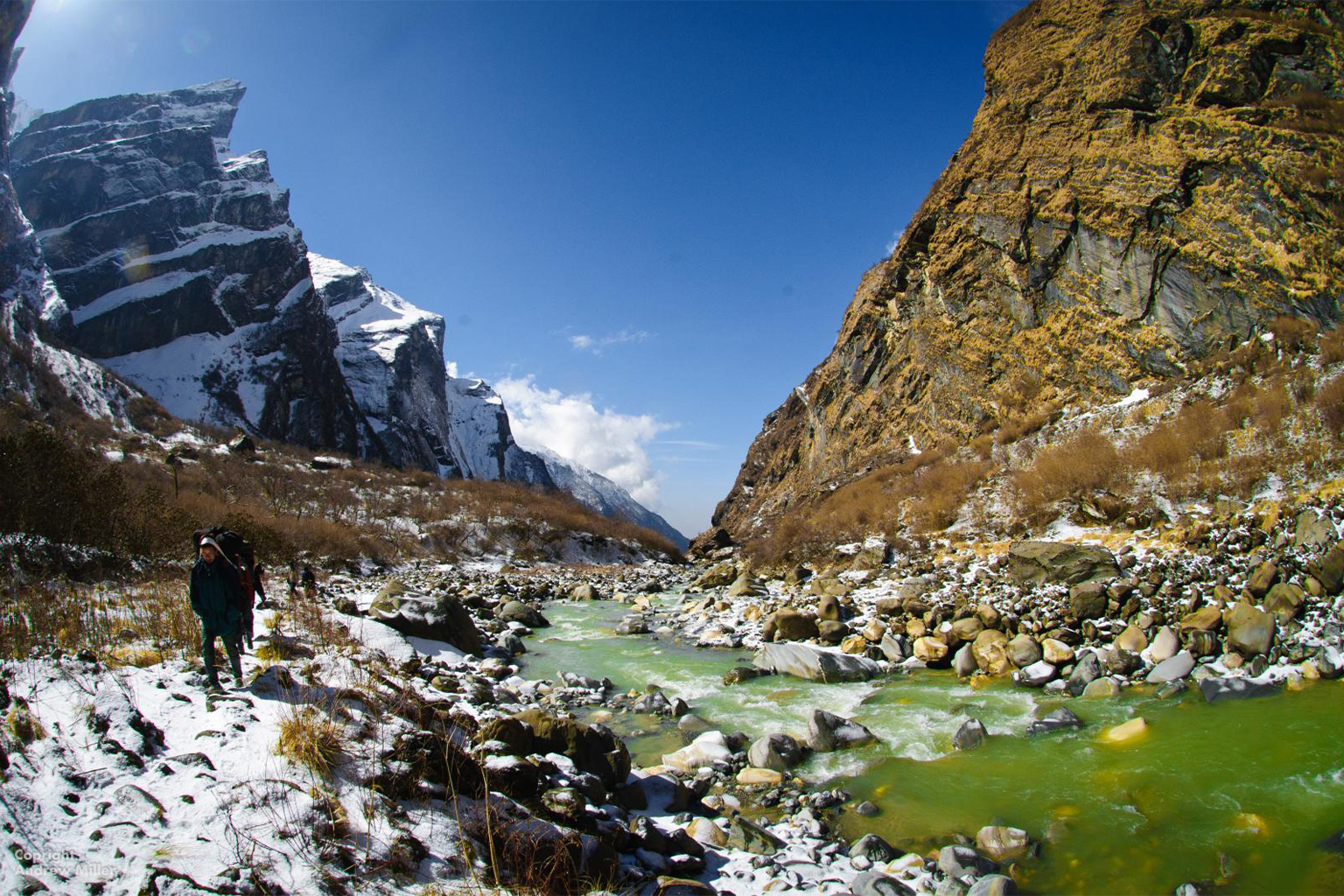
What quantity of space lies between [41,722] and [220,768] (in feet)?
4.56

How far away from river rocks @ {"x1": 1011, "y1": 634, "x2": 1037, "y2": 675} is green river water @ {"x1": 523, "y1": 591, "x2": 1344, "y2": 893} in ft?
1.75

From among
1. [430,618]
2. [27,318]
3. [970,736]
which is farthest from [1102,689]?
[27,318]

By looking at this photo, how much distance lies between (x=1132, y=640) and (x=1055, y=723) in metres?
2.44

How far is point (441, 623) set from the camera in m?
11.9

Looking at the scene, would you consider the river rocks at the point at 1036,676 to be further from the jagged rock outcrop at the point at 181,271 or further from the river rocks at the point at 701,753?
the jagged rock outcrop at the point at 181,271

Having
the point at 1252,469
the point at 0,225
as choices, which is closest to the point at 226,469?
the point at 1252,469

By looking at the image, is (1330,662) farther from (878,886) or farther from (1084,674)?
(878,886)

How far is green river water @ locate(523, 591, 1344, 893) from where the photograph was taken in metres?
4.52

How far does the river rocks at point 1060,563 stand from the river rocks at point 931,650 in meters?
2.43

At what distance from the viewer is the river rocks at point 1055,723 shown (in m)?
6.91

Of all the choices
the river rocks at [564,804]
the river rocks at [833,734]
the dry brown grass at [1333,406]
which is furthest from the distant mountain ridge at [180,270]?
the dry brown grass at [1333,406]

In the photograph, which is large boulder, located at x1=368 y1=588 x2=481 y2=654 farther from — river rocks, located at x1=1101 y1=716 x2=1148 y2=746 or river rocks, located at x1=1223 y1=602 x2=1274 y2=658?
river rocks, located at x1=1223 y1=602 x2=1274 y2=658

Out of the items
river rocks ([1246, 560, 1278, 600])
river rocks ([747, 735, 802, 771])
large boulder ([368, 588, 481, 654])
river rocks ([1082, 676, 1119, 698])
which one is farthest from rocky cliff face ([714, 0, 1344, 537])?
large boulder ([368, 588, 481, 654])

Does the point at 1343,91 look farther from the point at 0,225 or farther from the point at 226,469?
the point at 0,225
